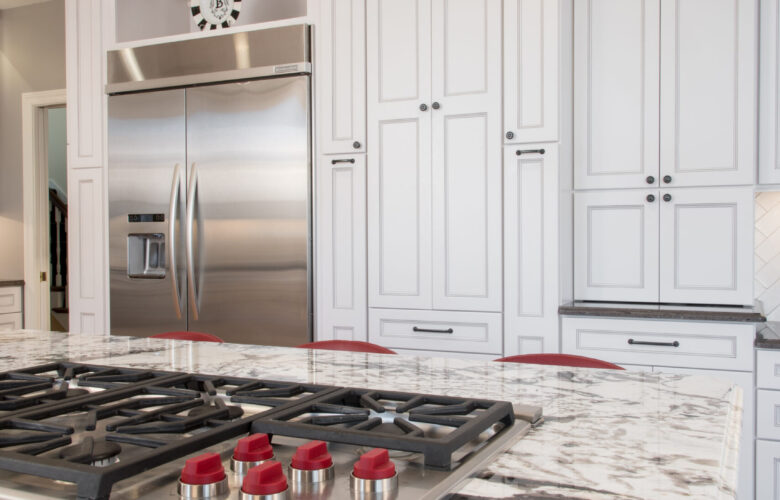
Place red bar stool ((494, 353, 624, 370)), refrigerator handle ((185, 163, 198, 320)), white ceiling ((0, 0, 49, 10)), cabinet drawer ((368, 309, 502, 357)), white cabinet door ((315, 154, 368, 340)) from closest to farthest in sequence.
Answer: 1. red bar stool ((494, 353, 624, 370))
2. cabinet drawer ((368, 309, 502, 357))
3. white cabinet door ((315, 154, 368, 340))
4. refrigerator handle ((185, 163, 198, 320))
5. white ceiling ((0, 0, 49, 10))

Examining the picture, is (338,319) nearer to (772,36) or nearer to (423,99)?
(423,99)

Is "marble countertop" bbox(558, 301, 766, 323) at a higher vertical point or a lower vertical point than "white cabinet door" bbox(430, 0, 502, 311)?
lower

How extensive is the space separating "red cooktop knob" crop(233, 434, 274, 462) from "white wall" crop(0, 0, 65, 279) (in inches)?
196

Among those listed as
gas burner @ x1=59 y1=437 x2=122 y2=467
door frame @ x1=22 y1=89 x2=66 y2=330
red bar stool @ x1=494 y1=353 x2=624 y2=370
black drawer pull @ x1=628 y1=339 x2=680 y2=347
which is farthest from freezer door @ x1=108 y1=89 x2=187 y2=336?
gas burner @ x1=59 y1=437 x2=122 y2=467

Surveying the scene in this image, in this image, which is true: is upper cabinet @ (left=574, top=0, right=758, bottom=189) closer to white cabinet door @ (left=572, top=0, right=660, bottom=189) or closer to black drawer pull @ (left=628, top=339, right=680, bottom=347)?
white cabinet door @ (left=572, top=0, right=660, bottom=189)

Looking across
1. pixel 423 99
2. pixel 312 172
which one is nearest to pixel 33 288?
pixel 312 172

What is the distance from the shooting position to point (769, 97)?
2.61 m

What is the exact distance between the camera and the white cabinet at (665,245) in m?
2.63

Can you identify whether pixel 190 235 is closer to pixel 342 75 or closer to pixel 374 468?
pixel 342 75

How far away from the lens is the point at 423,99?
2875 mm

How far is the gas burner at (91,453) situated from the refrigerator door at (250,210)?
93.1 inches

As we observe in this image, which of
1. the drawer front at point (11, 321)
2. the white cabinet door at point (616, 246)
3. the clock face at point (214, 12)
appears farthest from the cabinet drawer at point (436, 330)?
the drawer front at point (11, 321)

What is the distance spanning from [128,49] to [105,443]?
3169mm

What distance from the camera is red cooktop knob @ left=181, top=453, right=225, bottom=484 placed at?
0.59 meters
